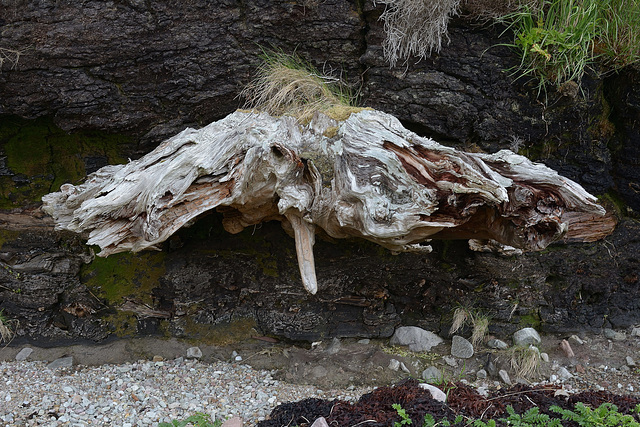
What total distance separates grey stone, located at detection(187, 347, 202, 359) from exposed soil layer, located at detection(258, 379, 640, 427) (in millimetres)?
1627

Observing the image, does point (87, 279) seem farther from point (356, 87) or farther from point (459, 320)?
point (459, 320)

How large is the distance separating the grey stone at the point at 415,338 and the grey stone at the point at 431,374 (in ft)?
1.04

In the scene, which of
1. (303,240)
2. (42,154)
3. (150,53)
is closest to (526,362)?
(303,240)

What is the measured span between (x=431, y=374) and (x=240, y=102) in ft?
11.0

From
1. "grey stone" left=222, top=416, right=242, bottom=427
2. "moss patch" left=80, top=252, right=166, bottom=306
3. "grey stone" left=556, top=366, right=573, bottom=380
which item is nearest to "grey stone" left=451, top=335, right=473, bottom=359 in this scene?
"grey stone" left=556, top=366, right=573, bottom=380

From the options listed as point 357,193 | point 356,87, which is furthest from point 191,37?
point 357,193

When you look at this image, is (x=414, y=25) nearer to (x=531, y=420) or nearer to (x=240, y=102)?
(x=240, y=102)

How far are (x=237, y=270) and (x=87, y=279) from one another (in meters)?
1.70

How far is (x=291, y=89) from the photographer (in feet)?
14.9

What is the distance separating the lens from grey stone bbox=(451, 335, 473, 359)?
5121 mm

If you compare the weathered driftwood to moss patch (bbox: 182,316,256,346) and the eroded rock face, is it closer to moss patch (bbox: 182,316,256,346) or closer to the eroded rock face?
the eroded rock face

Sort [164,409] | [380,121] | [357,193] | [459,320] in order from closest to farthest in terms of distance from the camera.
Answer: [357,193]
[380,121]
[164,409]
[459,320]

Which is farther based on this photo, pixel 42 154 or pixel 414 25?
pixel 42 154

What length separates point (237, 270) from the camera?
532 cm
